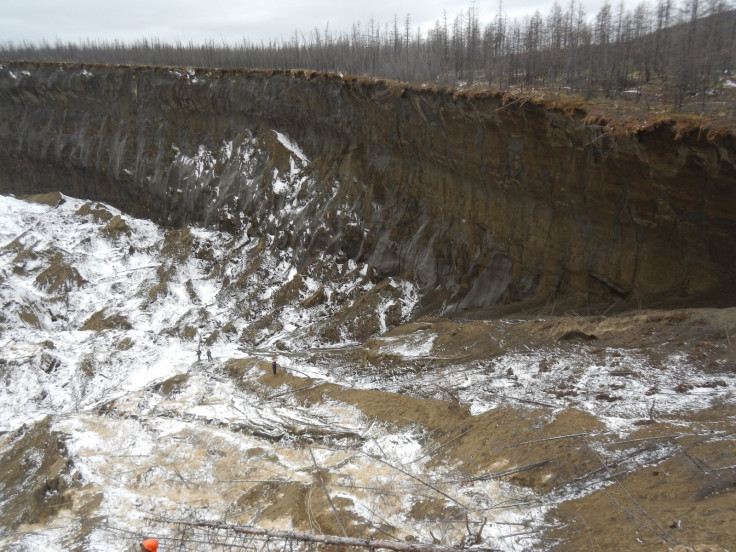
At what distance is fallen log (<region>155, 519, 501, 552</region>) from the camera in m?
7.35

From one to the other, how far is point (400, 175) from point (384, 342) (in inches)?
311

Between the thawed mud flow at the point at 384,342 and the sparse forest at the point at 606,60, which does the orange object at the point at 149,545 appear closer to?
the thawed mud flow at the point at 384,342

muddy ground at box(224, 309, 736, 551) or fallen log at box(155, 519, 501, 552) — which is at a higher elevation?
muddy ground at box(224, 309, 736, 551)

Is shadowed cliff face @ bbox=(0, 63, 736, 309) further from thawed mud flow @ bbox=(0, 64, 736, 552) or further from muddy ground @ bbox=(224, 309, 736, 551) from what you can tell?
muddy ground @ bbox=(224, 309, 736, 551)

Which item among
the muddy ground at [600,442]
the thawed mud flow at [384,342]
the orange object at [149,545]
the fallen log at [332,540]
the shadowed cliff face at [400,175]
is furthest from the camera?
the shadowed cliff face at [400,175]

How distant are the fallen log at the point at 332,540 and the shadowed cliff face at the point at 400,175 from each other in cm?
942

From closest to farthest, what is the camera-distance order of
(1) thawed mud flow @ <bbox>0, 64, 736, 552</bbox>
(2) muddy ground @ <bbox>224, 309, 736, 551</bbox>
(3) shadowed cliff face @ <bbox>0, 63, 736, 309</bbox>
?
(2) muddy ground @ <bbox>224, 309, 736, 551</bbox>
(1) thawed mud flow @ <bbox>0, 64, 736, 552</bbox>
(3) shadowed cliff face @ <bbox>0, 63, 736, 309</bbox>

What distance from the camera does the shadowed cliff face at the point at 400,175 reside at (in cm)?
1284

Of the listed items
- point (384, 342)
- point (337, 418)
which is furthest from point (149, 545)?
point (384, 342)

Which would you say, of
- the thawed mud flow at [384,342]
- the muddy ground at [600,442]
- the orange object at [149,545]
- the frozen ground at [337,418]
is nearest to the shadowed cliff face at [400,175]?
the thawed mud flow at [384,342]

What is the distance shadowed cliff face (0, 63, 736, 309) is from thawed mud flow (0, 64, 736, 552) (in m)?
0.10

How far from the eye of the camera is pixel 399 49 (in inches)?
1380

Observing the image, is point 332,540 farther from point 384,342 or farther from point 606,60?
point 606,60

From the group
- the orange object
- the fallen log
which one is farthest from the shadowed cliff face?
the orange object
